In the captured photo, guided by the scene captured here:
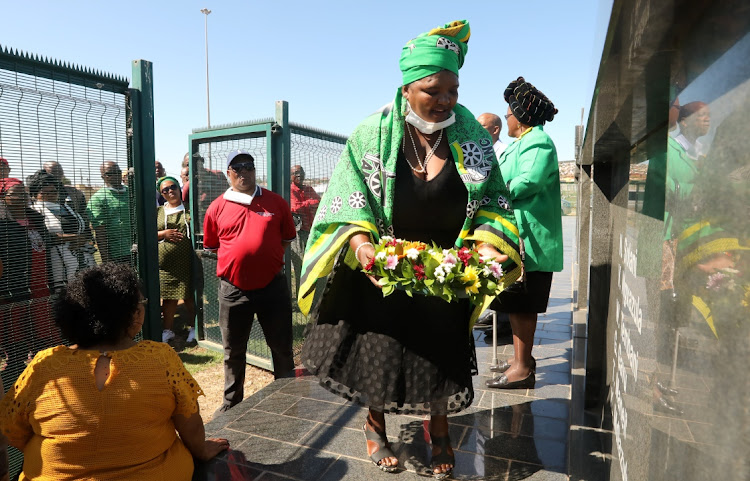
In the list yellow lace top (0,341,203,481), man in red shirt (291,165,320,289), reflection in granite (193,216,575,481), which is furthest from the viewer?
man in red shirt (291,165,320,289)

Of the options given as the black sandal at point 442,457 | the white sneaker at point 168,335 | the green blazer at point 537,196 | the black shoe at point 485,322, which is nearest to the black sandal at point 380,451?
the black sandal at point 442,457

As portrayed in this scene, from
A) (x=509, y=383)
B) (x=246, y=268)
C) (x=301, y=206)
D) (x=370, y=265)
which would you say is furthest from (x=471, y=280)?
(x=301, y=206)

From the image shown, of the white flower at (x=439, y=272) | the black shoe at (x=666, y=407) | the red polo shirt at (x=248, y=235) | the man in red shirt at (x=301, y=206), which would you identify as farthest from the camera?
the man in red shirt at (x=301, y=206)

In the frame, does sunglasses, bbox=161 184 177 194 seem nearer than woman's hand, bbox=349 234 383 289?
No

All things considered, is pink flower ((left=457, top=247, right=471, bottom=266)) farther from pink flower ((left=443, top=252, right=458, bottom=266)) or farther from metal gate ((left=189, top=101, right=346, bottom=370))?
metal gate ((left=189, top=101, right=346, bottom=370))

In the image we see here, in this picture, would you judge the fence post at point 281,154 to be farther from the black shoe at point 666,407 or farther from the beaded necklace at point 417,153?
the black shoe at point 666,407

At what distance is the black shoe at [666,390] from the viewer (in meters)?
0.84

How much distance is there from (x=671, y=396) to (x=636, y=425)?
578 mm

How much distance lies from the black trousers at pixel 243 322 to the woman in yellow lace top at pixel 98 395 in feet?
6.66

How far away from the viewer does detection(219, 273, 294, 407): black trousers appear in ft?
14.6

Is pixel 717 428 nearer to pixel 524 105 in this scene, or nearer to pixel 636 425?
pixel 636 425

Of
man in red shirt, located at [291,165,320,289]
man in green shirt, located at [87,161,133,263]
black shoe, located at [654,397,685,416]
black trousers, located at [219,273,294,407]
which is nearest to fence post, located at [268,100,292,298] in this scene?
man in red shirt, located at [291,165,320,289]

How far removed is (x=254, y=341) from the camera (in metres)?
6.03

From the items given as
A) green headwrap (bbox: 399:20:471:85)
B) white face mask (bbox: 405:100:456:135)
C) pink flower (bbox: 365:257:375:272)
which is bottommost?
pink flower (bbox: 365:257:375:272)
